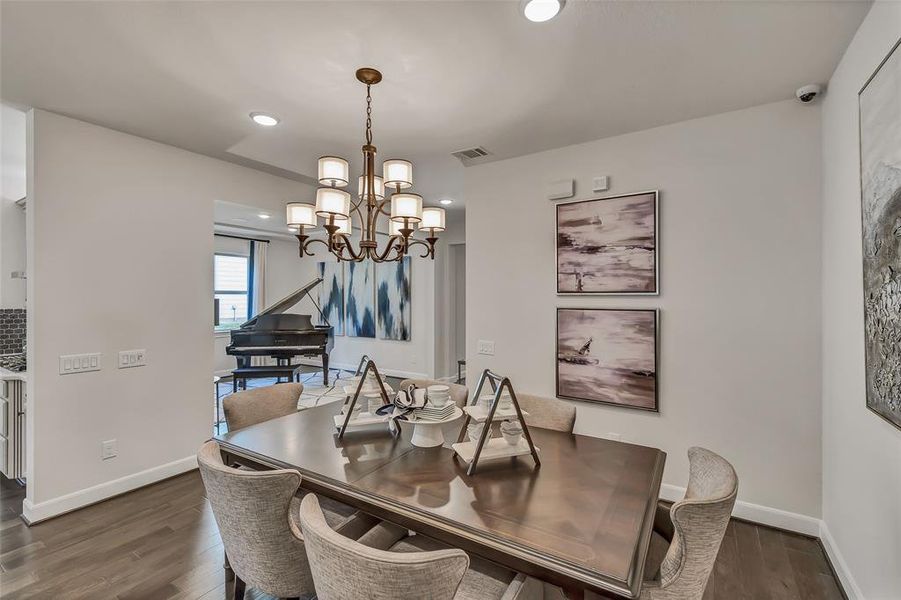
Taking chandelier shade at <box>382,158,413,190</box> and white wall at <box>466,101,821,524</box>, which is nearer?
chandelier shade at <box>382,158,413,190</box>

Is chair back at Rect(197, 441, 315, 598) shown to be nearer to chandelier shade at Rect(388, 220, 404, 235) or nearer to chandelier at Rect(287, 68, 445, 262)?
chandelier at Rect(287, 68, 445, 262)

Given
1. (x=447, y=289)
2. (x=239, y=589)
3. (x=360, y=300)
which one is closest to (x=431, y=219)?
(x=239, y=589)

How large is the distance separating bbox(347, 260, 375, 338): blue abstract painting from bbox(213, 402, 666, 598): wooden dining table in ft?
17.5

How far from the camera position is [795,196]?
246cm

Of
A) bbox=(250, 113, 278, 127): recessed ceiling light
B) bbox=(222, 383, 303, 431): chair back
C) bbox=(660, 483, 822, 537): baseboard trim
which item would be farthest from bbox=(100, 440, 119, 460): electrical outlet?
bbox=(660, 483, 822, 537): baseboard trim

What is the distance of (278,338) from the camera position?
19.6ft

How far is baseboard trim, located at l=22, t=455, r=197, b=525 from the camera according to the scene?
262cm

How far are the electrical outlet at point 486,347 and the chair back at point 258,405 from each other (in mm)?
1567

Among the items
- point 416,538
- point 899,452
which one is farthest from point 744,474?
point 416,538

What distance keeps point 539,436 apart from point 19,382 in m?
3.73

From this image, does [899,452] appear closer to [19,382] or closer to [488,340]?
[488,340]

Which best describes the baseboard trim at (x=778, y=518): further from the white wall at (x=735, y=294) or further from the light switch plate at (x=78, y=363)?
the light switch plate at (x=78, y=363)

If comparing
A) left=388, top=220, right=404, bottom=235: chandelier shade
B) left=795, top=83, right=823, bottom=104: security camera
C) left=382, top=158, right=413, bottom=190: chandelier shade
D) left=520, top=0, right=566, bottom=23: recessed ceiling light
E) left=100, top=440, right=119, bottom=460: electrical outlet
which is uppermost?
left=520, top=0, right=566, bottom=23: recessed ceiling light

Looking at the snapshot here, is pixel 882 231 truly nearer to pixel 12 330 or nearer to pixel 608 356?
pixel 608 356
